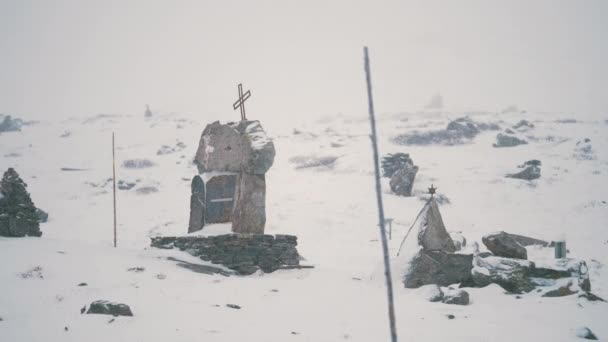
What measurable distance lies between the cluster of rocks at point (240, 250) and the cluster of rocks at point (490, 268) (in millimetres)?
3322

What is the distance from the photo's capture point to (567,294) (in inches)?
323

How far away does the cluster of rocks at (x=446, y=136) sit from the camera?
149ft

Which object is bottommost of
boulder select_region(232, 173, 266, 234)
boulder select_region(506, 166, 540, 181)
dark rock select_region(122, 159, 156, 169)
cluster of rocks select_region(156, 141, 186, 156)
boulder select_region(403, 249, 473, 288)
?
boulder select_region(403, 249, 473, 288)

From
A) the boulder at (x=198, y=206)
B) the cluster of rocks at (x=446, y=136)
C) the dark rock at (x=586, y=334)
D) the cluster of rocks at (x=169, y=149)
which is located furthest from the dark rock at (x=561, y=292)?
the cluster of rocks at (x=169, y=149)

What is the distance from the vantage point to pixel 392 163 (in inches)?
1288

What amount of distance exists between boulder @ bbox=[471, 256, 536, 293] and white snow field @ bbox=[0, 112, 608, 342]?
258 mm

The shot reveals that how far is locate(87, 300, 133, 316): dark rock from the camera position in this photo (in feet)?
18.4

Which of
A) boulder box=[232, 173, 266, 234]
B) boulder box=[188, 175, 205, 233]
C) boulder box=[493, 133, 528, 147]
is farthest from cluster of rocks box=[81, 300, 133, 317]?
boulder box=[493, 133, 528, 147]

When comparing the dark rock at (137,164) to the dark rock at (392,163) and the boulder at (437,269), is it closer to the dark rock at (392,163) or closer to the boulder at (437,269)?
the dark rock at (392,163)

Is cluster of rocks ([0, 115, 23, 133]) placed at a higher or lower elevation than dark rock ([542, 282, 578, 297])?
higher

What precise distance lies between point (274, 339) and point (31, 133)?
2275 inches

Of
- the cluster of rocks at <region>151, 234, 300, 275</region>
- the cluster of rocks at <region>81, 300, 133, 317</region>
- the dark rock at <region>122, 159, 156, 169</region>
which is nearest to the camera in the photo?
the cluster of rocks at <region>81, 300, 133, 317</region>

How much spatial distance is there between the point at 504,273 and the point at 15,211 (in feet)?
34.6

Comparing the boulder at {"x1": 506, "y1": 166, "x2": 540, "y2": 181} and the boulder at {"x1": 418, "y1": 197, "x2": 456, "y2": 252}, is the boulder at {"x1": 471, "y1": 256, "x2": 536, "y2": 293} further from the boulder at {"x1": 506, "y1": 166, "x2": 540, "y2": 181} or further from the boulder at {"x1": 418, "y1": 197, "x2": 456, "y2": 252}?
the boulder at {"x1": 506, "y1": 166, "x2": 540, "y2": 181}
